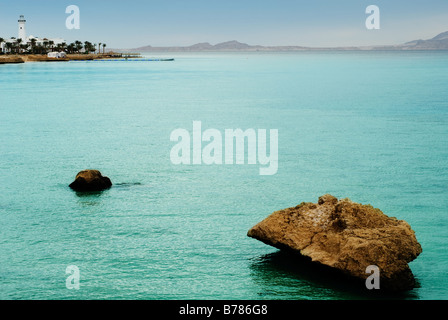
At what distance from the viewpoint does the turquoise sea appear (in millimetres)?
13508

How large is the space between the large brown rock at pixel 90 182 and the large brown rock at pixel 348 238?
983cm

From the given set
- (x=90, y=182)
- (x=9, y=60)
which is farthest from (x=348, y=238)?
(x=9, y=60)

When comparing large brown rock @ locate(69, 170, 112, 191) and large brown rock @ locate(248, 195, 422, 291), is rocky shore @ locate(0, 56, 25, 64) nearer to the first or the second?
large brown rock @ locate(69, 170, 112, 191)

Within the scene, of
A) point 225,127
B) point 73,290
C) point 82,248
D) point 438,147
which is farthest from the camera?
point 225,127

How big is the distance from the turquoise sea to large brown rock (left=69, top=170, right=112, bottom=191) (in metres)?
0.59

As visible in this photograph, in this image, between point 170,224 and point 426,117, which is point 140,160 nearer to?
point 170,224

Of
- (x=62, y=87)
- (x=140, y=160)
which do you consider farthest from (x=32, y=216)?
(x=62, y=87)

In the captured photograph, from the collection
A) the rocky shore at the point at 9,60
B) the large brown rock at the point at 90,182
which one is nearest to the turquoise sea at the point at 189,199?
the large brown rock at the point at 90,182

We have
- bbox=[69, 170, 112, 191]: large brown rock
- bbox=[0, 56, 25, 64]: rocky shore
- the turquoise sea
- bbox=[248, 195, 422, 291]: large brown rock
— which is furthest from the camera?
bbox=[0, 56, 25, 64]: rocky shore

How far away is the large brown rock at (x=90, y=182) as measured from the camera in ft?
72.1

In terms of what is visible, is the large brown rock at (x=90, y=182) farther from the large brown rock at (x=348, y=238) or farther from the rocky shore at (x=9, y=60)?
the rocky shore at (x=9, y=60)

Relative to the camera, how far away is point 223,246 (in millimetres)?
16047

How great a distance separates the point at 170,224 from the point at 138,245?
2.36m

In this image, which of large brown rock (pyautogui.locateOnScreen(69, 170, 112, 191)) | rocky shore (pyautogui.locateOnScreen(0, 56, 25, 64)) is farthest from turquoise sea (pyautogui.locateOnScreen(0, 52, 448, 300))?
rocky shore (pyautogui.locateOnScreen(0, 56, 25, 64))
